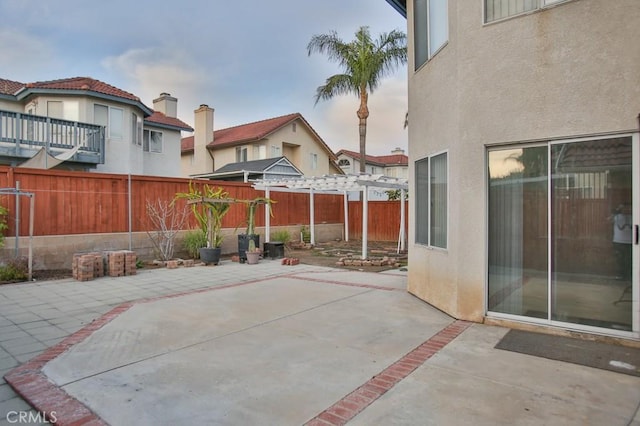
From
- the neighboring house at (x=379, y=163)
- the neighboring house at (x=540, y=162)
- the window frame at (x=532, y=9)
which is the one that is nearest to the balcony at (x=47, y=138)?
the neighboring house at (x=540, y=162)

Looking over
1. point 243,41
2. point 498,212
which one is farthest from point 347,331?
point 243,41

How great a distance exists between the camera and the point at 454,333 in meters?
4.91

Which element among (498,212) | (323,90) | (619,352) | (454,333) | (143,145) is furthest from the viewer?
(323,90)

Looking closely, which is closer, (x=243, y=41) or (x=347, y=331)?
(x=347, y=331)

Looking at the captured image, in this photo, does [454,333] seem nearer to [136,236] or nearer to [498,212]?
[498,212]

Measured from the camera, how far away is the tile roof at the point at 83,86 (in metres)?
15.4

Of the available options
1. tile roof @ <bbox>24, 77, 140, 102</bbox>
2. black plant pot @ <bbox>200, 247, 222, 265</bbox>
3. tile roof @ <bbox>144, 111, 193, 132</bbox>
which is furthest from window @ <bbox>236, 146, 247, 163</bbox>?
black plant pot @ <bbox>200, 247, 222, 265</bbox>

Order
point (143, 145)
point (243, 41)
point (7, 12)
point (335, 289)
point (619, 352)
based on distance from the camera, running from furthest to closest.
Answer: point (143, 145) → point (243, 41) → point (7, 12) → point (335, 289) → point (619, 352)

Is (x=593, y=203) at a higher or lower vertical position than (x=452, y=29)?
lower

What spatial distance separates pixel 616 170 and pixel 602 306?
5.11 feet

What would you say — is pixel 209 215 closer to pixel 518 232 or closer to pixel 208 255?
pixel 208 255

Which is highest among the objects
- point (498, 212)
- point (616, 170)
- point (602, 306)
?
point (616, 170)

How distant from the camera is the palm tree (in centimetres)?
1958

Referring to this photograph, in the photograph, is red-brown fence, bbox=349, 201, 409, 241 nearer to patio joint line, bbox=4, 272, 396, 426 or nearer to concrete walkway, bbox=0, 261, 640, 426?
concrete walkway, bbox=0, 261, 640, 426
